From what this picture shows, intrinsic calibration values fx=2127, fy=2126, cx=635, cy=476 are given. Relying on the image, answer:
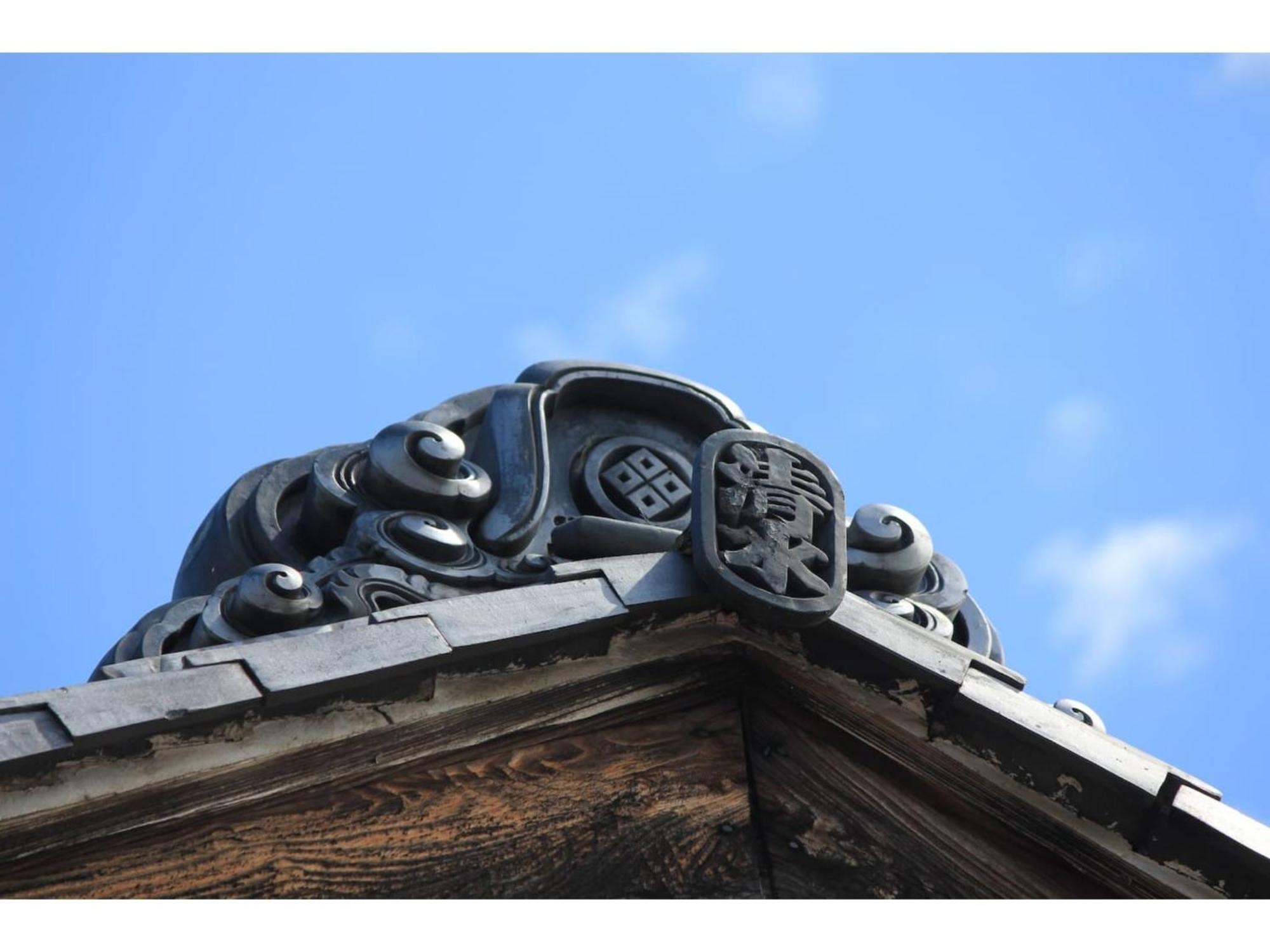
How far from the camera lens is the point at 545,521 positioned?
6953mm

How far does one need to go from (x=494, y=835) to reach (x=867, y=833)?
3.94ft

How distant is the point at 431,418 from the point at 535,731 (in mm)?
1269

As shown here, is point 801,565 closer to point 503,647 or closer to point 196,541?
point 503,647

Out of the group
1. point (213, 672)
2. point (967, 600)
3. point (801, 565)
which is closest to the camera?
point (213, 672)

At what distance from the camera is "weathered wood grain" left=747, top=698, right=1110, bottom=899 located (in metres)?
6.44

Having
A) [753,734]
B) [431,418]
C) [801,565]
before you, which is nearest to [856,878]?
[753,734]

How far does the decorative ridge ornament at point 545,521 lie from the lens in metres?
6.28

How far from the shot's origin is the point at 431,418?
23.1 feet

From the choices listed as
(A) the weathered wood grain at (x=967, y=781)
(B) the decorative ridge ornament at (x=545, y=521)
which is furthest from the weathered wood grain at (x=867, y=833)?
(B) the decorative ridge ornament at (x=545, y=521)

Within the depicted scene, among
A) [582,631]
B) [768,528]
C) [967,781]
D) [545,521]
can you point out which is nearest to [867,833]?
[967,781]

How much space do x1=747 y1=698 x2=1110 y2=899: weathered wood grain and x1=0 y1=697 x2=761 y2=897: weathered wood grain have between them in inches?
4.6

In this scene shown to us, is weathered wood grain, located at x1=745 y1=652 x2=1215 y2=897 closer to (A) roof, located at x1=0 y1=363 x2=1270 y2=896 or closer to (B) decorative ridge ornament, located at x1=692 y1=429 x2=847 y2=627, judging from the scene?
(A) roof, located at x1=0 y1=363 x2=1270 y2=896

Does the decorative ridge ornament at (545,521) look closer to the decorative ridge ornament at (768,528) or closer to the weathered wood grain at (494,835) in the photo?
the decorative ridge ornament at (768,528)

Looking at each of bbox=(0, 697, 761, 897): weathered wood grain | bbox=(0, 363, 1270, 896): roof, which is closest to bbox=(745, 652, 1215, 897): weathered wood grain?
bbox=(0, 363, 1270, 896): roof
